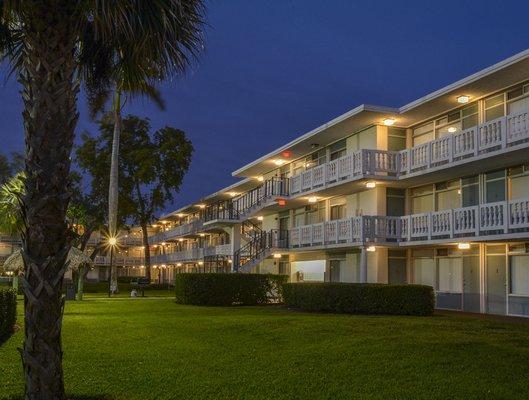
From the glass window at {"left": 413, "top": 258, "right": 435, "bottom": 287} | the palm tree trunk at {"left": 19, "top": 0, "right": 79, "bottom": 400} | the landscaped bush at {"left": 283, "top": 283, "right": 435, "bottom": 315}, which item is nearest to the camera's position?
the palm tree trunk at {"left": 19, "top": 0, "right": 79, "bottom": 400}

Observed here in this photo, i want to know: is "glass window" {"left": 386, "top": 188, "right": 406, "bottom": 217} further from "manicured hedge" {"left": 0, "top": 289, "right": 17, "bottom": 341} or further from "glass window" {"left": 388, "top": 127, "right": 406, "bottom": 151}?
"manicured hedge" {"left": 0, "top": 289, "right": 17, "bottom": 341}

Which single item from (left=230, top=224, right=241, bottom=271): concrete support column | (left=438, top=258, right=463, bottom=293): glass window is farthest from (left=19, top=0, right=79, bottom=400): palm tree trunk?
(left=230, top=224, right=241, bottom=271): concrete support column

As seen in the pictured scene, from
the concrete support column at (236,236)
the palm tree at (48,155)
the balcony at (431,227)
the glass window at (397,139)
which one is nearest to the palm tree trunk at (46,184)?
the palm tree at (48,155)

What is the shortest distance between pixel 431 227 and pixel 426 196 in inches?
124

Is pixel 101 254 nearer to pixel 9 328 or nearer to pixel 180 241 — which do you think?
pixel 180 241

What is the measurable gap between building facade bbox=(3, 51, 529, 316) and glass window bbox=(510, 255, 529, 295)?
3 centimetres

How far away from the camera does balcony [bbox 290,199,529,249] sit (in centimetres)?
2061

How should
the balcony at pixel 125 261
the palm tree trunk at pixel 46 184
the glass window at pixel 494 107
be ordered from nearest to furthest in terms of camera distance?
the palm tree trunk at pixel 46 184
the glass window at pixel 494 107
the balcony at pixel 125 261

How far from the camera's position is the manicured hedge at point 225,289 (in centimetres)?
2889

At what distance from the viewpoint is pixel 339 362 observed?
1171cm

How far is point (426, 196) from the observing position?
27.3 m

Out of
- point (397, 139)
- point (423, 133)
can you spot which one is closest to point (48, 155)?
point (423, 133)

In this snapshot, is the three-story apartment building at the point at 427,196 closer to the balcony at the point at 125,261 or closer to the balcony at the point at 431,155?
the balcony at the point at 431,155

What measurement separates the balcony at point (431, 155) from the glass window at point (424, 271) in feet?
11.9
